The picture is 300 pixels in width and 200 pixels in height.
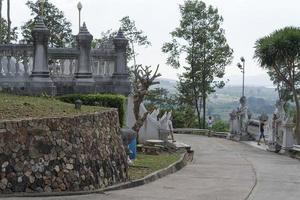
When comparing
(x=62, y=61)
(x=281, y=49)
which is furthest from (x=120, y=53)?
(x=281, y=49)

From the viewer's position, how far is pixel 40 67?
1916 centimetres

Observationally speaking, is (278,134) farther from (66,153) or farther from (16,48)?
(66,153)

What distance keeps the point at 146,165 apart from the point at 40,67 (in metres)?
4.97

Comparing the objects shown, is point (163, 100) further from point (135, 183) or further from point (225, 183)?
point (135, 183)

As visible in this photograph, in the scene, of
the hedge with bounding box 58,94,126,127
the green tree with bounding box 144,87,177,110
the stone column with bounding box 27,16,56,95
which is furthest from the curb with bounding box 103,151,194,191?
the green tree with bounding box 144,87,177,110

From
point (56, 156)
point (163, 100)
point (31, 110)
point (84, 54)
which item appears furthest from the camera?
point (163, 100)

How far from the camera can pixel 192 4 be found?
47812 millimetres

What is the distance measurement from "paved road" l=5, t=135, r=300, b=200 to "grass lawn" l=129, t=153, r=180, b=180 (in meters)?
0.48

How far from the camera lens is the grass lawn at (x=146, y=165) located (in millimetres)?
15078

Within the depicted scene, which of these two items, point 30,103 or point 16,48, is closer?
point 30,103

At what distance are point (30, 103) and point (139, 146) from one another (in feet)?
27.7

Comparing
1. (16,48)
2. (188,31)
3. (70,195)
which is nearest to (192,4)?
(188,31)

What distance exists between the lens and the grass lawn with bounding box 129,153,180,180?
49.5 ft

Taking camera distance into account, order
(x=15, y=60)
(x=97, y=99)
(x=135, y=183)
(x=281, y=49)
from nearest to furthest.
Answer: (x=135, y=183)
(x=97, y=99)
(x=15, y=60)
(x=281, y=49)
